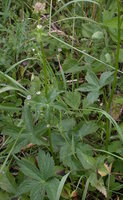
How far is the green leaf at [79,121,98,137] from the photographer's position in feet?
5.06

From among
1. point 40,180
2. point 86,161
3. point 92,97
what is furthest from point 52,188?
point 92,97

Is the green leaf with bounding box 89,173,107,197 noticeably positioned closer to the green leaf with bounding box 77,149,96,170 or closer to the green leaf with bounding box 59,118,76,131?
the green leaf with bounding box 77,149,96,170

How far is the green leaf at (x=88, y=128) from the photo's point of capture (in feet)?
5.06

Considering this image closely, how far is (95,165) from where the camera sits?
4.73 ft

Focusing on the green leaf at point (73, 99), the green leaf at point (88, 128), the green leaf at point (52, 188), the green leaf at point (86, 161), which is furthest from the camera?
the green leaf at point (73, 99)

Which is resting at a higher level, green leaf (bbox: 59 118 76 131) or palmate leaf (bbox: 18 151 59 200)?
green leaf (bbox: 59 118 76 131)

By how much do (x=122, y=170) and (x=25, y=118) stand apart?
0.54 meters

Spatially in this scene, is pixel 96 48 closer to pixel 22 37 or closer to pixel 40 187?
pixel 22 37

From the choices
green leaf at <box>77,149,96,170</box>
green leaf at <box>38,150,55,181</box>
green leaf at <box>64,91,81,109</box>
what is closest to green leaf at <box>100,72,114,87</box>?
green leaf at <box>64,91,81,109</box>

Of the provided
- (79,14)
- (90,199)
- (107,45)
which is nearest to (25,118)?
(90,199)

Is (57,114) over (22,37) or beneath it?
beneath

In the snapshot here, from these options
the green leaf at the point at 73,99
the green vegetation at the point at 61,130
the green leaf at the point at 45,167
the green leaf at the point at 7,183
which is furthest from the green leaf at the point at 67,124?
the green leaf at the point at 7,183

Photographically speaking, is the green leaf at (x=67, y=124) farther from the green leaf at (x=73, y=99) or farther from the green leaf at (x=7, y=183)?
the green leaf at (x=7, y=183)

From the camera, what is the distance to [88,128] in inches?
61.2
